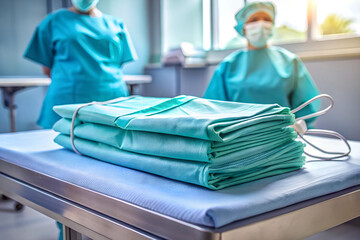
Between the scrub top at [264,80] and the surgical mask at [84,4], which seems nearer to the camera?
the scrub top at [264,80]

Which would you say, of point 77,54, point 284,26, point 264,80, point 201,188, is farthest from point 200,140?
point 284,26

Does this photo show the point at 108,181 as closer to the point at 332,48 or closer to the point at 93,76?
the point at 93,76

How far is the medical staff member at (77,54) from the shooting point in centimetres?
214

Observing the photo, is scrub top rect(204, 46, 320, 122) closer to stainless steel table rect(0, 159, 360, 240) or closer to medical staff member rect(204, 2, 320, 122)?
medical staff member rect(204, 2, 320, 122)

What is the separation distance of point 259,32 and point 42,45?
1.22 meters

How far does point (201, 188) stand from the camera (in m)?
0.63

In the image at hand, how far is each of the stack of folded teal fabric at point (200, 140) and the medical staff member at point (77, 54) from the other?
1.34 meters

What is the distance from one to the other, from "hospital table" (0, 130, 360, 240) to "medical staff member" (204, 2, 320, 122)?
3.46 ft

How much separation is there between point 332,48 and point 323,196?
2380mm

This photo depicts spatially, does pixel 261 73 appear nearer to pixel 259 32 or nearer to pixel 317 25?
pixel 259 32

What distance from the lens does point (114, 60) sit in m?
2.30

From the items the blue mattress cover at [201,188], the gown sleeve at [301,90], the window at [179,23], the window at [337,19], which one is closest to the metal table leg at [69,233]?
the blue mattress cover at [201,188]

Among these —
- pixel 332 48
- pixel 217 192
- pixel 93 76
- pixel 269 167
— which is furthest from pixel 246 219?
pixel 332 48

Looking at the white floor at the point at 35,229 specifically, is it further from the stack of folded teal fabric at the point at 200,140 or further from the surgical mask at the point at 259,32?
the stack of folded teal fabric at the point at 200,140
